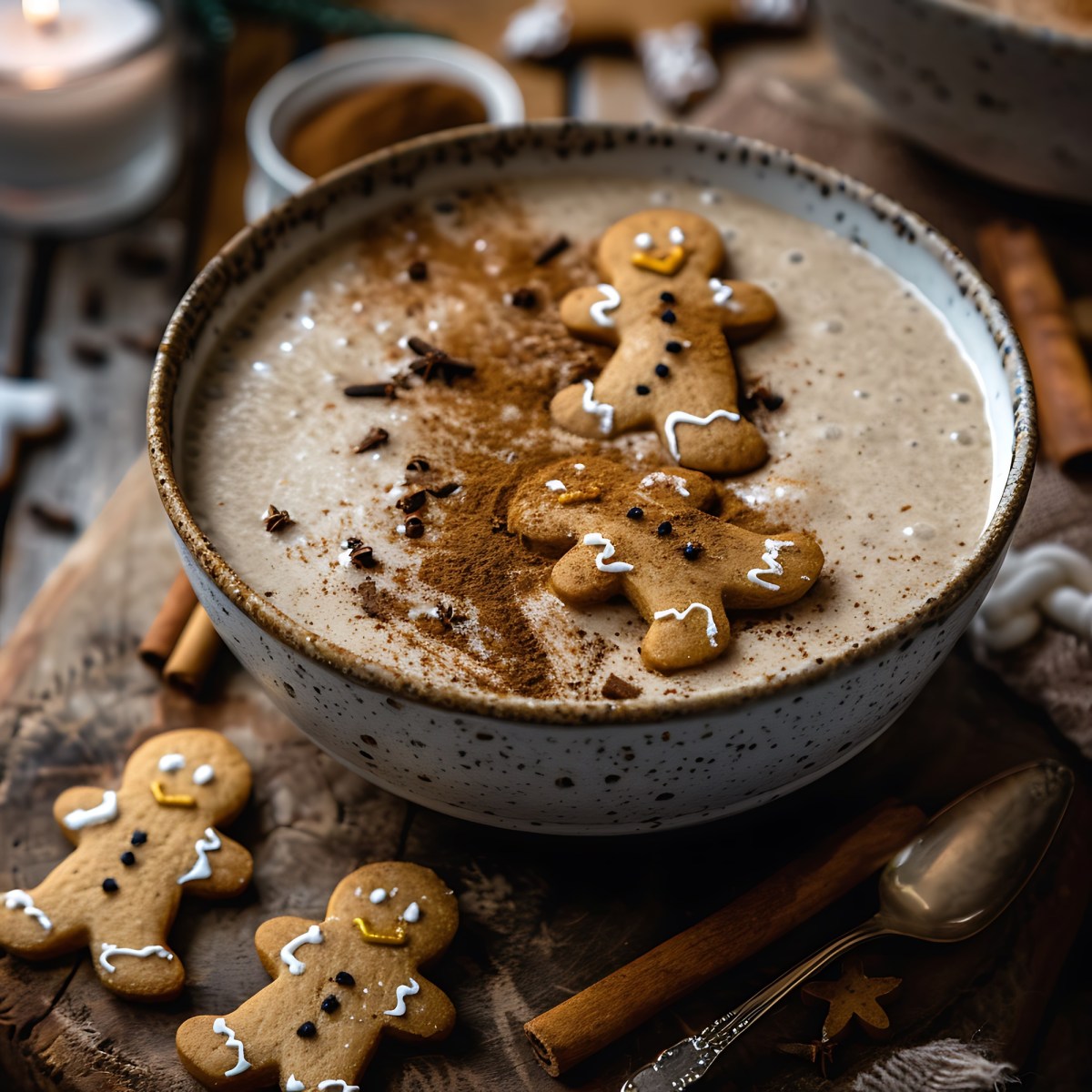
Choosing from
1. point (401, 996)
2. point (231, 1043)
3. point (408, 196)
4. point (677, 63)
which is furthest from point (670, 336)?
point (677, 63)

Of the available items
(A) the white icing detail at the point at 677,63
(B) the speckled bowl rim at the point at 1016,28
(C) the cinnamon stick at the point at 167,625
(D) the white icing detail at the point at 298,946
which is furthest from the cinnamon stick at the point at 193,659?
(A) the white icing detail at the point at 677,63

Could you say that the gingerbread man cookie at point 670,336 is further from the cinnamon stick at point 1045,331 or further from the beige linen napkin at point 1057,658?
the cinnamon stick at point 1045,331

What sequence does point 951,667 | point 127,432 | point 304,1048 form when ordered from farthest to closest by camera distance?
point 127,432 < point 951,667 < point 304,1048

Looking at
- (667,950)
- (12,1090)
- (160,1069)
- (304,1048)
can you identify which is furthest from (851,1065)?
(12,1090)

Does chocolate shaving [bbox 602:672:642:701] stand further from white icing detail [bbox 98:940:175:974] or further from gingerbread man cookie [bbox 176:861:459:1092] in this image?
white icing detail [bbox 98:940:175:974]

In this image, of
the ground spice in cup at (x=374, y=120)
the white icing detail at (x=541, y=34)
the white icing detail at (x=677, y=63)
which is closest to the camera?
the ground spice in cup at (x=374, y=120)

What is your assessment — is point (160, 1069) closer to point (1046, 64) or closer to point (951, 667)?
point (951, 667)
